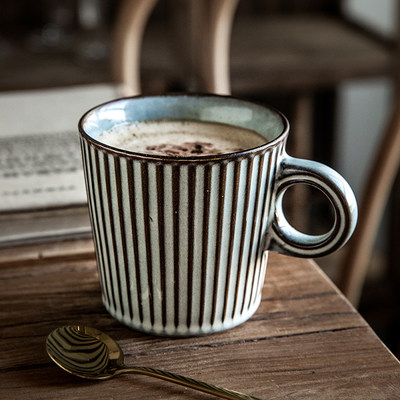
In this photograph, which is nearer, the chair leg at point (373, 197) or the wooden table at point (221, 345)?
the wooden table at point (221, 345)

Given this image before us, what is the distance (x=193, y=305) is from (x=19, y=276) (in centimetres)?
15

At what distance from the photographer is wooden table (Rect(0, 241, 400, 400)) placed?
0.34 metres

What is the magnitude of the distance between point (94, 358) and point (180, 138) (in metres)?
0.15

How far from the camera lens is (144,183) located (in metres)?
0.33

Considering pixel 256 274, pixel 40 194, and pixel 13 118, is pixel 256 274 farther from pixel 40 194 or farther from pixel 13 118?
pixel 13 118

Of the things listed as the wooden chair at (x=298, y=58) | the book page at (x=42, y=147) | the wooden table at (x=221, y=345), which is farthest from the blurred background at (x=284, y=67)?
the wooden table at (x=221, y=345)

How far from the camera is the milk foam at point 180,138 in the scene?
389 mm

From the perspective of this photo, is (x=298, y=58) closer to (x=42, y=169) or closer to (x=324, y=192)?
(x=42, y=169)

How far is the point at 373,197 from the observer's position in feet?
2.45

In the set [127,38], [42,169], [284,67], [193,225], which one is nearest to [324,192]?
[193,225]

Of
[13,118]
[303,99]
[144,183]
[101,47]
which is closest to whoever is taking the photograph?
[144,183]

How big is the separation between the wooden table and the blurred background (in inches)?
33.1

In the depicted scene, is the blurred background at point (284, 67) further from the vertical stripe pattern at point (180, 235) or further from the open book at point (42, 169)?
the vertical stripe pattern at point (180, 235)

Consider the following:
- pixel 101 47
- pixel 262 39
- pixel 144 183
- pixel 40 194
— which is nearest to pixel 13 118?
pixel 40 194
